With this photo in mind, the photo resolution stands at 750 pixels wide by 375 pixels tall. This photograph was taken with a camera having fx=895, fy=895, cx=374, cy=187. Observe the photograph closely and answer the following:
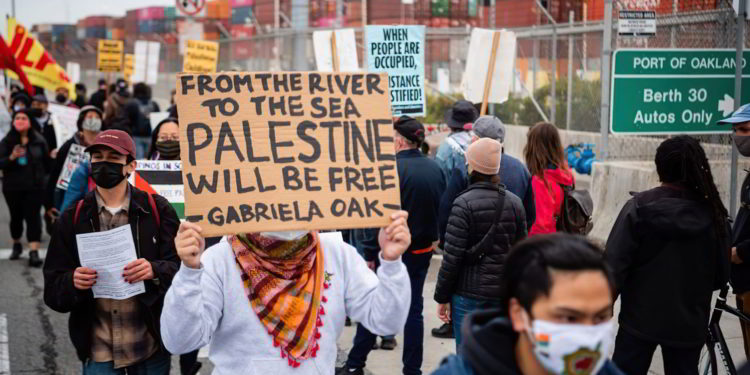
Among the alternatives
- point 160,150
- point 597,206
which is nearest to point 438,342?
point 160,150

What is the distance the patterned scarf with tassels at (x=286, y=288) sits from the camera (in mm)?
3254

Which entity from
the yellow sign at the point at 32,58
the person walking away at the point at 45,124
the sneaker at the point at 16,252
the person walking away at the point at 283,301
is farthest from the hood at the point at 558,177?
the yellow sign at the point at 32,58

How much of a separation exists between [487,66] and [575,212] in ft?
11.0

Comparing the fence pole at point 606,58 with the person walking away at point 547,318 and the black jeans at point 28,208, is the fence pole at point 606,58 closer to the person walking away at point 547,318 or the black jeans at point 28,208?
the black jeans at point 28,208

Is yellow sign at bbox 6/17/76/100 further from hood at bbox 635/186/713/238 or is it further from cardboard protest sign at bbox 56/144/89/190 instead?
hood at bbox 635/186/713/238

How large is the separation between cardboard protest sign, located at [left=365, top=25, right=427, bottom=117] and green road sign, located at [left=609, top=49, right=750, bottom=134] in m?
2.18

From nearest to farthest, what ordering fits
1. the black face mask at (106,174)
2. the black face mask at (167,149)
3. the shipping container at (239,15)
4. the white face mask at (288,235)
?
the white face mask at (288,235) < the black face mask at (106,174) < the black face mask at (167,149) < the shipping container at (239,15)

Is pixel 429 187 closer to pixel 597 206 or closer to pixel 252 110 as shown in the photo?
pixel 252 110

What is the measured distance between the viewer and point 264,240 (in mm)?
3338

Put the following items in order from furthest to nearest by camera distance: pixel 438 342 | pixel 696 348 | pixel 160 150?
pixel 438 342 < pixel 160 150 < pixel 696 348

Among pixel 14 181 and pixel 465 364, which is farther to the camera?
pixel 14 181

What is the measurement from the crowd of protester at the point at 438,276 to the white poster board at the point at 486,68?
2001 mm

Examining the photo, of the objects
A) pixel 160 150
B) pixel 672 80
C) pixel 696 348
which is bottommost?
pixel 696 348

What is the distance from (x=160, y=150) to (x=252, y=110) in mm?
3532
